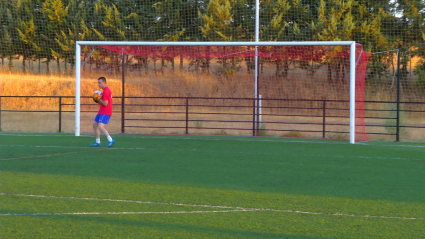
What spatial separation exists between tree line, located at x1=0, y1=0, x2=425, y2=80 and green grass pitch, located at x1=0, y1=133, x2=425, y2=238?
13.7 m

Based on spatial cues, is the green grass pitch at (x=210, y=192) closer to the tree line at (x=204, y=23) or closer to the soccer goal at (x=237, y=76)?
the soccer goal at (x=237, y=76)

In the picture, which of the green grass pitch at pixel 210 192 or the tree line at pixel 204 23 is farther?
the tree line at pixel 204 23

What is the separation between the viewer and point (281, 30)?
81.3ft

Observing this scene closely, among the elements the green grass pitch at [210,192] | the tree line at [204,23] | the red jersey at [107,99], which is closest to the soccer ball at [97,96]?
the red jersey at [107,99]

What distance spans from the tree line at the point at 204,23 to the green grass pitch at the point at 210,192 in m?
13.7

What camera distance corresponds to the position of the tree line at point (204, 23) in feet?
83.1

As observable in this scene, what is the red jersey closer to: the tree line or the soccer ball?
the soccer ball

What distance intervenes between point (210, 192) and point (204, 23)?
19.5 metres

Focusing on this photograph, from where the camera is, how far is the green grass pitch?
5293mm

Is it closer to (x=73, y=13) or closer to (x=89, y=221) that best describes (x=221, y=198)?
(x=89, y=221)

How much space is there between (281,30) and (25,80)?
15.8m

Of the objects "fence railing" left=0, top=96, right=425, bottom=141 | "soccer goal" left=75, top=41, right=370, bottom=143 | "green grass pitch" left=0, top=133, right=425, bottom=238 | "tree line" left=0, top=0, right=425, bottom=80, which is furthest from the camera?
"tree line" left=0, top=0, right=425, bottom=80

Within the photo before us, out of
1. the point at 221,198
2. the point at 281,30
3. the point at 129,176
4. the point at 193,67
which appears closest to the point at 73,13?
the point at 193,67

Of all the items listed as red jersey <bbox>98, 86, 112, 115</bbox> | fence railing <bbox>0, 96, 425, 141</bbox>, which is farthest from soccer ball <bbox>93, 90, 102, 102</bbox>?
fence railing <bbox>0, 96, 425, 141</bbox>
